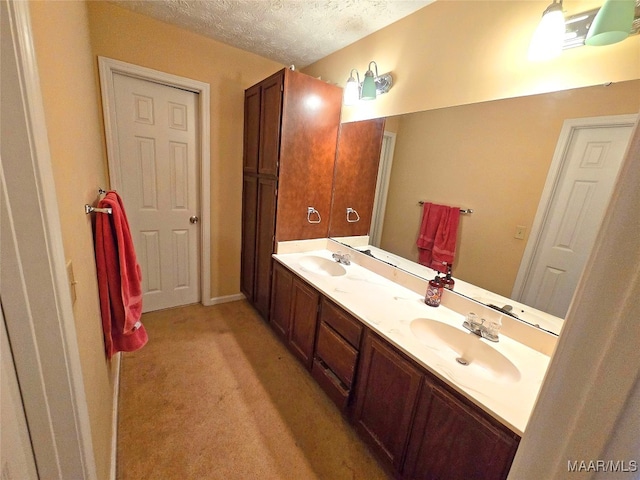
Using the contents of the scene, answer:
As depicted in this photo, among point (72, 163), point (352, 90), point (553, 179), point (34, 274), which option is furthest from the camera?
point (352, 90)

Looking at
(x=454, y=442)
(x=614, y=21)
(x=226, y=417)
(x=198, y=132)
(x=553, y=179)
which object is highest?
(x=614, y=21)

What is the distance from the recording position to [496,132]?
127 cm

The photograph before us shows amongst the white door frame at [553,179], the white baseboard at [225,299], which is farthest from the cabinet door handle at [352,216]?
the white baseboard at [225,299]

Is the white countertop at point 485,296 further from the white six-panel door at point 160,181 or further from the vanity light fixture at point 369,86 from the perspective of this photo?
the white six-panel door at point 160,181

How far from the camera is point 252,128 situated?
7.64 feet

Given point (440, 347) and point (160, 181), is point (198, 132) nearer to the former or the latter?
point (160, 181)

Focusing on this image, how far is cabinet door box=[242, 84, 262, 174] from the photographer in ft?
7.29

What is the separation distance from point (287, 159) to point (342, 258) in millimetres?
891

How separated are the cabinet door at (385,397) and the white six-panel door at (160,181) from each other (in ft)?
6.76

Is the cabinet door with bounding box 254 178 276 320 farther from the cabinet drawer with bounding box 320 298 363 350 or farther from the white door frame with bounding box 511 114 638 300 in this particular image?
the white door frame with bounding box 511 114 638 300

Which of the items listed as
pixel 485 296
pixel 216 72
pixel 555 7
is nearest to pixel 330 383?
pixel 485 296

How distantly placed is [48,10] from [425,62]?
168 cm

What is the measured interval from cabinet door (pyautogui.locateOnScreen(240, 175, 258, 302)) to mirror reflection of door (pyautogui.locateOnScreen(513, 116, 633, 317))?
79.8 inches

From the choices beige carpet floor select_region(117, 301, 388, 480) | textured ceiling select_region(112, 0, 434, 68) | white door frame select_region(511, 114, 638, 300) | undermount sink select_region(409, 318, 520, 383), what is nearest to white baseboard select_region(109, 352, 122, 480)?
beige carpet floor select_region(117, 301, 388, 480)
